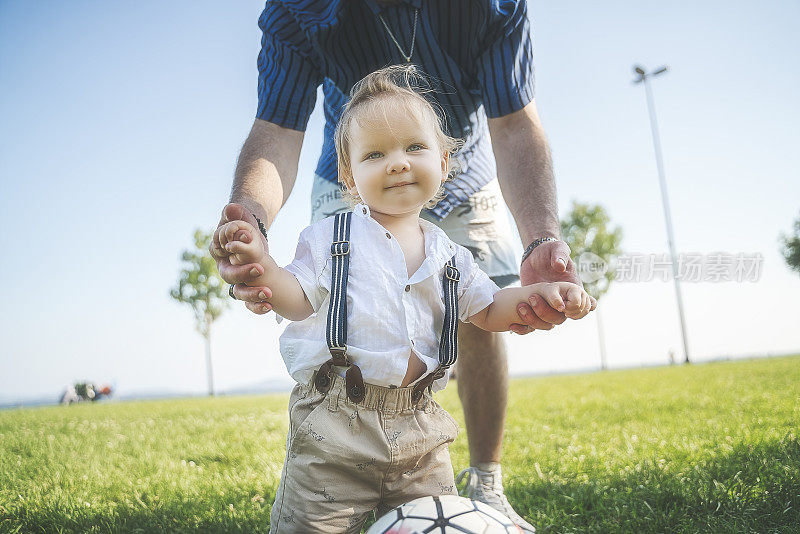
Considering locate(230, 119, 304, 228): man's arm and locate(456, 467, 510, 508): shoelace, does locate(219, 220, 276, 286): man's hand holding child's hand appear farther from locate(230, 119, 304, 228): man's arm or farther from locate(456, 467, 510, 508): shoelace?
locate(456, 467, 510, 508): shoelace

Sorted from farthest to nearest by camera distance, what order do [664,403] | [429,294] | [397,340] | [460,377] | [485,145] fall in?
[664,403] < [485,145] < [460,377] < [429,294] < [397,340]

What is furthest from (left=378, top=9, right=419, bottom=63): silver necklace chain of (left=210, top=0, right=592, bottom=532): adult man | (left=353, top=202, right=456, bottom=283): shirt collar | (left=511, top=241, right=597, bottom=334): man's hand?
(left=511, top=241, right=597, bottom=334): man's hand

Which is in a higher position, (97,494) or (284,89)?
(284,89)

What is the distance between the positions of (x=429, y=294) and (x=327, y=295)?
1.17 ft

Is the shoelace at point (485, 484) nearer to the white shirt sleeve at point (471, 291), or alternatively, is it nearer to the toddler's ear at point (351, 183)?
the white shirt sleeve at point (471, 291)

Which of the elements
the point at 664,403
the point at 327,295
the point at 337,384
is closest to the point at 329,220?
the point at 327,295

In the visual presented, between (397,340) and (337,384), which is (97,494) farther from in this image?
(397,340)

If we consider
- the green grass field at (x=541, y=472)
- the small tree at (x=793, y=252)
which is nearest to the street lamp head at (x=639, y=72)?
the small tree at (x=793, y=252)

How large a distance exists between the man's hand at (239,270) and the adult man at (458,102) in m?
0.77

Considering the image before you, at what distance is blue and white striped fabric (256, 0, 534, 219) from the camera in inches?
107

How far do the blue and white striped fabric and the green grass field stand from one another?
168 cm

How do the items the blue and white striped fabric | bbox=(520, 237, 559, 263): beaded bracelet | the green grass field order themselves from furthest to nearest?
the blue and white striped fabric, the green grass field, bbox=(520, 237, 559, 263): beaded bracelet

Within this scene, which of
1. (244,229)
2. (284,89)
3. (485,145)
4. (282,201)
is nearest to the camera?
(244,229)

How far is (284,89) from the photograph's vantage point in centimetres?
277
